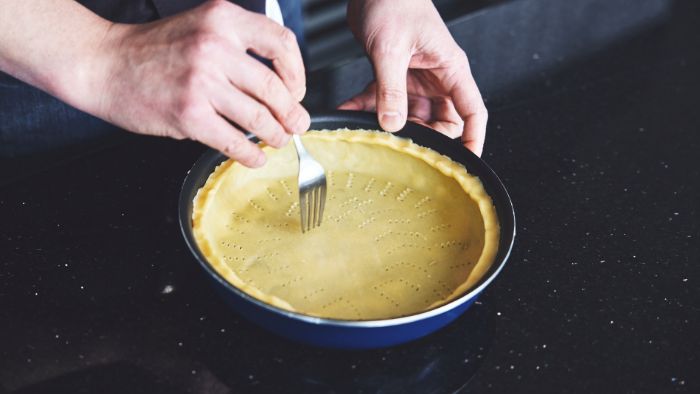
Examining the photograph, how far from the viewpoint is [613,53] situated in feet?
5.95

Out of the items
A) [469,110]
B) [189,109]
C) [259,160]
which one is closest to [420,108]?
[469,110]

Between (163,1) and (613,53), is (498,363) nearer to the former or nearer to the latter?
(163,1)

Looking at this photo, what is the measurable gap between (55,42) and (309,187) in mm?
447

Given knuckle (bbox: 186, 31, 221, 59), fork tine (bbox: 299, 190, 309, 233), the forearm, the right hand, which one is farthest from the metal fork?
the forearm

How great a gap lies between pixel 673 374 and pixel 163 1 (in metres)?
1.11

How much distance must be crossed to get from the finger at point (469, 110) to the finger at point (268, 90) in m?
0.39

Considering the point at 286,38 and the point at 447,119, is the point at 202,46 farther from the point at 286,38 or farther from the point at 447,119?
the point at 447,119

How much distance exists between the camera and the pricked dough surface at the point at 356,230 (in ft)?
3.49

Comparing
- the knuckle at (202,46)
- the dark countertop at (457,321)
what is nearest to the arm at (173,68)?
the knuckle at (202,46)

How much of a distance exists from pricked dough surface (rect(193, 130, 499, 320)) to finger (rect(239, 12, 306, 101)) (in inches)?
9.3

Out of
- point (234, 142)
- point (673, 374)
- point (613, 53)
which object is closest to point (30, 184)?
point (234, 142)

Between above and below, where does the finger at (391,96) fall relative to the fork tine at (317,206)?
above

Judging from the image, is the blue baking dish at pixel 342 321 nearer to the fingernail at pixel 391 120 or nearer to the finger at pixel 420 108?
the fingernail at pixel 391 120

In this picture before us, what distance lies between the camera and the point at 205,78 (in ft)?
3.26
